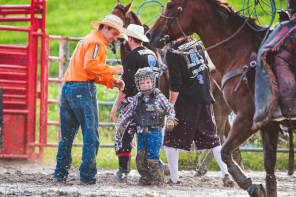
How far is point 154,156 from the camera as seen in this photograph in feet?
21.3

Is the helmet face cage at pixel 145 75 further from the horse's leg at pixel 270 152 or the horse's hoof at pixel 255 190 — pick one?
the horse's hoof at pixel 255 190

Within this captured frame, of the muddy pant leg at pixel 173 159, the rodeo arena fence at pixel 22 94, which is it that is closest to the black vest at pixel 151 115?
the muddy pant leg at pixel 173 159

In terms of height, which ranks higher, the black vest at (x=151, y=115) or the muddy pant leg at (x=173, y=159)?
the black vest at (x=151, y=115)

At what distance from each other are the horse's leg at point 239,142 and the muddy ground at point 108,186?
783 mm

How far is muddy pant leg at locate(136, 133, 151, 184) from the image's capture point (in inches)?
259

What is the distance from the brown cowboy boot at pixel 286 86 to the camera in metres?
4.91

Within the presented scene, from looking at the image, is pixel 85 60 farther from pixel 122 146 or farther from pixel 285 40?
pixel 285 40

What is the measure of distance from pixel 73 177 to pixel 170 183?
1295 mm

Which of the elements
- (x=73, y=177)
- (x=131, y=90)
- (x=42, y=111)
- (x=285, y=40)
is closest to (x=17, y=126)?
(x=42, y=111)

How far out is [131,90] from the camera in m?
7.01

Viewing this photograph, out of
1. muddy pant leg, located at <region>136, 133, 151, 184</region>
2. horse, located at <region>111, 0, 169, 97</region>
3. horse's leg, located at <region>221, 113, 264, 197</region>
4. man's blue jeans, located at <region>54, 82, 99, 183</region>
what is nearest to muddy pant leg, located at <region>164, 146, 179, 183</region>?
muddy pant leg, located at <region>136, 133, 151, 184</region>

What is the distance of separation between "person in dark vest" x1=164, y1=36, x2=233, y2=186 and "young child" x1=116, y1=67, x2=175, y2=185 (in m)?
0.25

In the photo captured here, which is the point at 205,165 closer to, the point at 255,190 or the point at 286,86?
the point at 255,190

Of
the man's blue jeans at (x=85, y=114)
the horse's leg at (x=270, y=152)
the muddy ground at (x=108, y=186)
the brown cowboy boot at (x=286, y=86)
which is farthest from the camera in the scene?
the man's blue jeans at (x=85, y=114)
